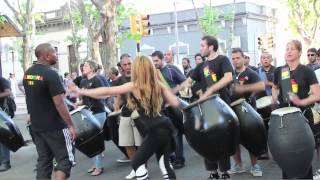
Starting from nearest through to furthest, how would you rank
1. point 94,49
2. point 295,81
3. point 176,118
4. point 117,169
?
point 295,81, point 176,118, point 117,169, point 94,49

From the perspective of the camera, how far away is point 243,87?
Result: 6.82 meters

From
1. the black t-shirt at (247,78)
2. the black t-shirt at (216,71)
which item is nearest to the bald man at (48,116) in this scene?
the black t-shirt at (216,71)

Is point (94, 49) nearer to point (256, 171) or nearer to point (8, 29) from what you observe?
point (8, 29)

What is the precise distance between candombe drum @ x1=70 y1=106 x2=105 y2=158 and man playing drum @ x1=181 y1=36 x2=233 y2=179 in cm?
168

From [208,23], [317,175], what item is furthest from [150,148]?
[208,23]

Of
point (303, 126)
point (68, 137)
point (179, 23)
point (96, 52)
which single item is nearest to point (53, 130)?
point (68, 137)

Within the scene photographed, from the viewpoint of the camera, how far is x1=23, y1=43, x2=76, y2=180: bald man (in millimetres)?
5520

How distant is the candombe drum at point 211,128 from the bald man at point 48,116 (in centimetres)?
139

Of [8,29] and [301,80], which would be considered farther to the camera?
[8,29]

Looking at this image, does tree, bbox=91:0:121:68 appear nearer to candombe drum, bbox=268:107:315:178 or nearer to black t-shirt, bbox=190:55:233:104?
black t-shirt, bbox=190:55:233:104

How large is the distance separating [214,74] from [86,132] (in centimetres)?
200

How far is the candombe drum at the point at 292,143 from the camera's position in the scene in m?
4.88

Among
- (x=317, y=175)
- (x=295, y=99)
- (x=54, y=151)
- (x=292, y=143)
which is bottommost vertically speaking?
(x=317, y=175)

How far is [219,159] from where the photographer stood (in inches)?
216
